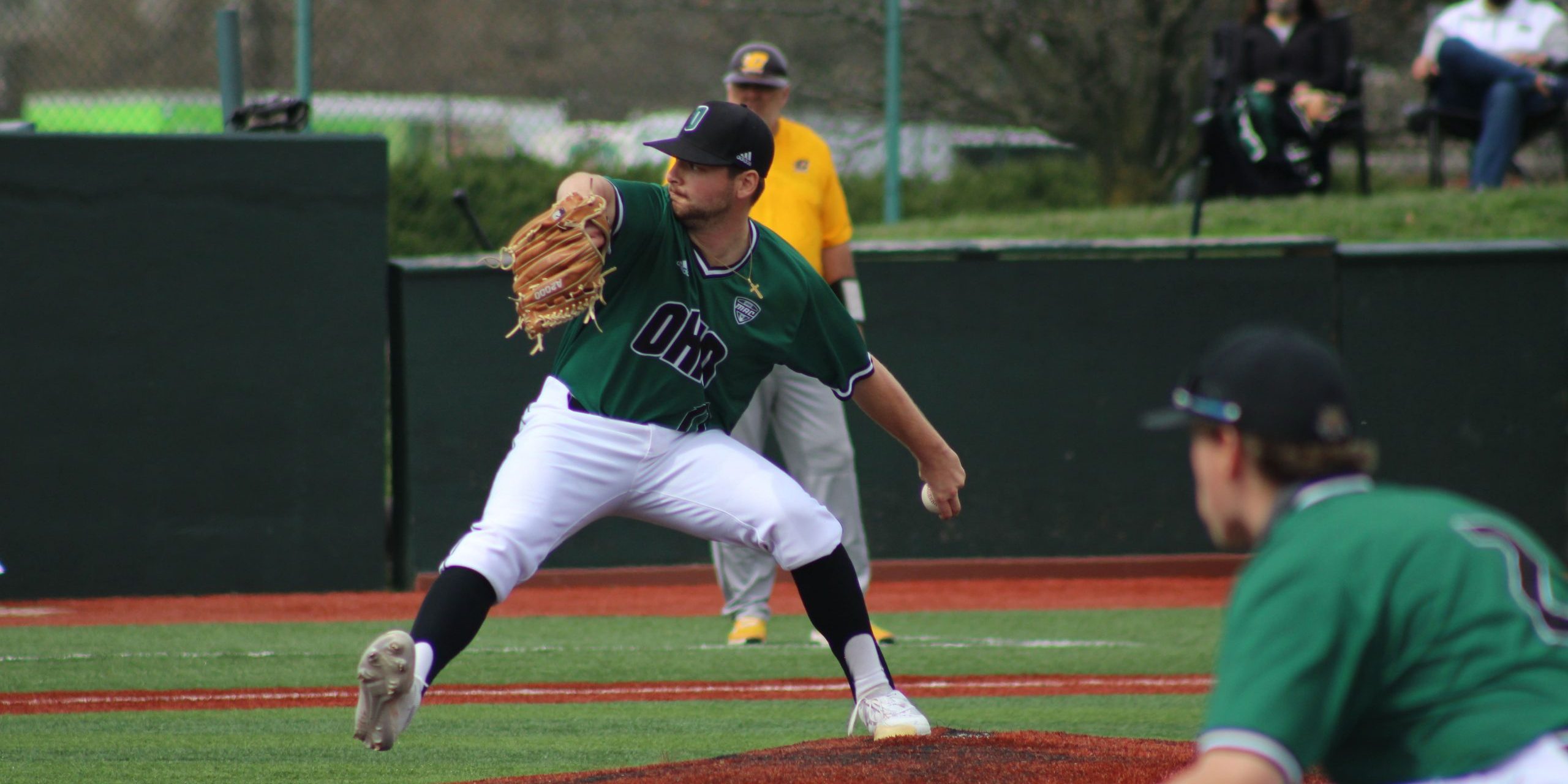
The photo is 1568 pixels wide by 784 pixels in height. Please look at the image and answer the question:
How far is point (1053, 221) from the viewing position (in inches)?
514

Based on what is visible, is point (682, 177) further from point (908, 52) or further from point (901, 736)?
point (908, 52)

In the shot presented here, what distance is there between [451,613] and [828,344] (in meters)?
1.21

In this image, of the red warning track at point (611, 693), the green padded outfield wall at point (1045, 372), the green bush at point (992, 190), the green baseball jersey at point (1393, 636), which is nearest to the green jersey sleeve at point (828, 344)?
the red warning track at point (611, 693)

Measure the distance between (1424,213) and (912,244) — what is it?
509 centimetres

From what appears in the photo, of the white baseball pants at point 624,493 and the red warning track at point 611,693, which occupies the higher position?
the white baseball pants at point 624,493

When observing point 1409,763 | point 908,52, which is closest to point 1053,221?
point 908,52

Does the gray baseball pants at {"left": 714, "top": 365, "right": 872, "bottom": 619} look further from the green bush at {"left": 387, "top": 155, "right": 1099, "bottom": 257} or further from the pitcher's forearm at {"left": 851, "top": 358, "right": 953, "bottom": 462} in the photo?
the green bush at {"left": 387, "top": 155, "right": 1099, "bottom": 257}

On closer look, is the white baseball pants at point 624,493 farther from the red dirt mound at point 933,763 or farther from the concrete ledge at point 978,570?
the concrete ledge at point 978,570

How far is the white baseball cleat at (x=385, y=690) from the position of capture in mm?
3684

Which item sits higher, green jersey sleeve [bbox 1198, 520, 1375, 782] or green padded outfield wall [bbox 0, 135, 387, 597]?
green jersey sleeve [bbox 1198, 520, 1375, 782]

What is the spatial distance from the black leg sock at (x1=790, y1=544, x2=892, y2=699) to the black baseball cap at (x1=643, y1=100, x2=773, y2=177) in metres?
1.06

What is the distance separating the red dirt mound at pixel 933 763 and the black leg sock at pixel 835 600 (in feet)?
0.95

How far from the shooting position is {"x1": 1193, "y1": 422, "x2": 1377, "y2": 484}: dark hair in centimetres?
215

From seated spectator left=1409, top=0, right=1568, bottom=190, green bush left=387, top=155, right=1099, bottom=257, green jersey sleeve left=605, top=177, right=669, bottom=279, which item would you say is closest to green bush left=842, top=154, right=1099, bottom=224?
green bush left=387, top=155, right=1099, bottom=257
